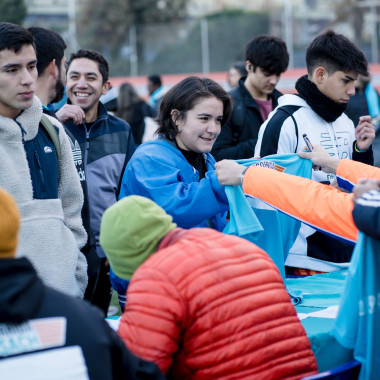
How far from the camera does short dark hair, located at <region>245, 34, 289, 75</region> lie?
541cm

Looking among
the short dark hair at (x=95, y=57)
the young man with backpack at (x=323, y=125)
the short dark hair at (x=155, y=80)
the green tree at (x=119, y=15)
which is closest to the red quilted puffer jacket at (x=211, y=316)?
the young man with backpack at (x=323, y=125)

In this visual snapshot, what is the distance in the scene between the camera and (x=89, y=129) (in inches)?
182

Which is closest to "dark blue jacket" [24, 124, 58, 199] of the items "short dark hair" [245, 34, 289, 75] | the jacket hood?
the jacket hood

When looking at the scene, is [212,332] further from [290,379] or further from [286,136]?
[286,136]

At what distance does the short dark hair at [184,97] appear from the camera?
Answer: 3607 millimetres

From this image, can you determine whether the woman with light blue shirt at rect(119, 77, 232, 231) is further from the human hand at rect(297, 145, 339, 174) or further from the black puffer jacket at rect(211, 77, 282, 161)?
the black puffer jacket at rect(211, 77, 282, 161)

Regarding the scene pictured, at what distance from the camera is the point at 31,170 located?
3.05 metres

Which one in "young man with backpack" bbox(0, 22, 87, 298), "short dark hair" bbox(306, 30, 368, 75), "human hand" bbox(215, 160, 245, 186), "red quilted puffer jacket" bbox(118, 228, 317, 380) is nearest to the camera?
"red quilted puffer jacket" bbox(118, 228, 317, 380)

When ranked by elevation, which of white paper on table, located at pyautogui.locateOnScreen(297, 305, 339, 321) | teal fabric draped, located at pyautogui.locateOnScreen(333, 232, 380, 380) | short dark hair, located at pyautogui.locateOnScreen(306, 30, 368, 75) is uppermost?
short dark hair, located at pyautogui.locateOnScreen(306, 30, 368, 75)

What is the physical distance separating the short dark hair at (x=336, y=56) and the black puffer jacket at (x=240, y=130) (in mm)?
1047

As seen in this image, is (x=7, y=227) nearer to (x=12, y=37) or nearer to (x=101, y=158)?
(x=12, y=37)

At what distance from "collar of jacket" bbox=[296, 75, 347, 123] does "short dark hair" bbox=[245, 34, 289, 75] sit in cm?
123

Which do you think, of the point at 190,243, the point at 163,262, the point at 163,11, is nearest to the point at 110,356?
the point at 163,262

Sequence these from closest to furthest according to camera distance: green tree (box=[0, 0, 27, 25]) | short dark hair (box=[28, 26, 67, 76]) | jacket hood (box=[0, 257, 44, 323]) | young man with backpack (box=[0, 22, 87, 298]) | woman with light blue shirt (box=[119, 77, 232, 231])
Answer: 1. jacket hood (box=[0, 257, 44, 323])
2. young man with backpack (box=[0, 22, 87, 298])
3. woman with light blue shirt (box=[119, 77, 232, 231])
4. short dark hair (box=[28, 26, 67, 76])
5. green tree (box=[0, 0, 27, 25])
